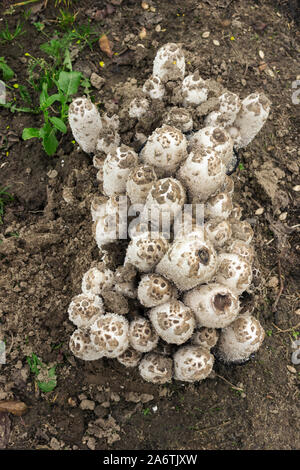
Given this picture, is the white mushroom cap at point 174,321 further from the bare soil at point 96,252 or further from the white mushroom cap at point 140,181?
the white mushroom cap at point 140,181

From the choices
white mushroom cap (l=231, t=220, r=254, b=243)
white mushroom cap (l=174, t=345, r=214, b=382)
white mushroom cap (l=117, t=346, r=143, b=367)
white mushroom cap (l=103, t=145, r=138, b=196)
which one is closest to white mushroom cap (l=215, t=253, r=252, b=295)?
white mushroom cap (l=231, t=220, r=254, b=243)

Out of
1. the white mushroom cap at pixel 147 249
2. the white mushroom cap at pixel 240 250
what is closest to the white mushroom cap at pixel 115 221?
the white mushroom cap at pixel 147 249

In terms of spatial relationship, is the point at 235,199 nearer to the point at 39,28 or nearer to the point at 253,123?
the point at 253,123

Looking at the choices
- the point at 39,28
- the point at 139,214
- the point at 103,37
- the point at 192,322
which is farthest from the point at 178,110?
the point at 39,28

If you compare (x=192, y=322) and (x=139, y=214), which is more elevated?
(x=139, y=214)

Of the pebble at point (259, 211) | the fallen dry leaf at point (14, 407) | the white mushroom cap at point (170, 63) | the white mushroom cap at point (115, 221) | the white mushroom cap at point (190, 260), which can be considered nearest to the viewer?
the white mushroom cap at point (190, 260)
